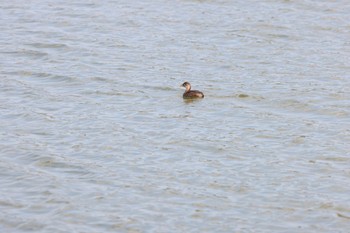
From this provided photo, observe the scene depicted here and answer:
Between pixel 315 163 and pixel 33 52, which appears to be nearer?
pixel 315 163

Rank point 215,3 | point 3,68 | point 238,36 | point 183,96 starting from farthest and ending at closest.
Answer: point 215,3 → point 238,36 → point 3,68 → point 183,96

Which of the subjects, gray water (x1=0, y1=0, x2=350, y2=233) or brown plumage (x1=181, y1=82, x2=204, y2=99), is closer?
gray water (x1=0, y1=0, x2=350, y2=233)

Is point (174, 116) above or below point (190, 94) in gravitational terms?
below

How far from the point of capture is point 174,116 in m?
17.3

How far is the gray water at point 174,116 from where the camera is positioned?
1302cm

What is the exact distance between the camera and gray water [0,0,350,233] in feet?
42.7

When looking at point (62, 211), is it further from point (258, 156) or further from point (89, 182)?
point (258, 156)

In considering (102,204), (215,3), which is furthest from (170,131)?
(215,3)

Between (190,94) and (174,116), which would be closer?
(174,116)

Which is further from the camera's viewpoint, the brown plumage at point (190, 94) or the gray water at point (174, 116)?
the brown plumage at point (190, 94)

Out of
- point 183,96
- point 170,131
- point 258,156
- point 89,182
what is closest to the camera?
point 89,182

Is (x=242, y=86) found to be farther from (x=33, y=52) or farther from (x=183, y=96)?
(x=33, y=52)

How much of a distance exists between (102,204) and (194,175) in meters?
1.64

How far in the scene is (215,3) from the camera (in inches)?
979
